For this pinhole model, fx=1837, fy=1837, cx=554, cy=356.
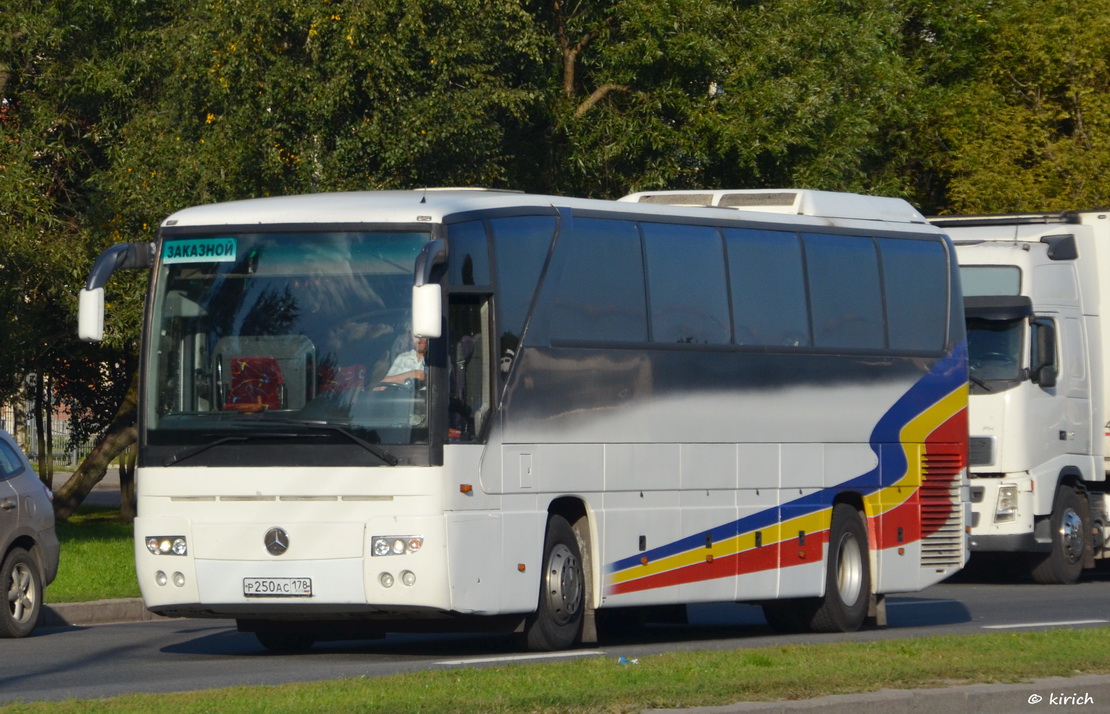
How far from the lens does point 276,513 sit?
12.0 meters

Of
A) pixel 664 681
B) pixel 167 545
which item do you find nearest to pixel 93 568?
pixel 167 545

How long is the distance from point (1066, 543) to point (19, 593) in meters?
12.2

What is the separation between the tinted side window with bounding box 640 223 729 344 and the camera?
13.9 metres

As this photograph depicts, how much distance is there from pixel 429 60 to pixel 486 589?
11.0 m

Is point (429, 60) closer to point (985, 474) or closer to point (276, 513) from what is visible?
point (985, 474)

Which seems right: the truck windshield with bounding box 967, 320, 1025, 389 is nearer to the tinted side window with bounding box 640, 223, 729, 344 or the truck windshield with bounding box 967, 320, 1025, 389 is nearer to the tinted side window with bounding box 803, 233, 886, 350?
the tinted side window with bounding box 803, 233, 886, 350

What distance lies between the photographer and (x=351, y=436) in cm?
1191

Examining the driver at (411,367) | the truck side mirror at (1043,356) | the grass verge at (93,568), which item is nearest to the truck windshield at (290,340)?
the driver at (411,367)

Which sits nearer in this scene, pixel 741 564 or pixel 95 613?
pixel 741 564

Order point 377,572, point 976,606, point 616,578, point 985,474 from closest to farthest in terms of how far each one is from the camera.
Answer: point 377,572 → point 616,578 → point 976,606 → point 985,474

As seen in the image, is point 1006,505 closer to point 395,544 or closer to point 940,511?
point 940,511

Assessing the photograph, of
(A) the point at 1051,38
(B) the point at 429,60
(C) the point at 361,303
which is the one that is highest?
(A) the point at 1051,38

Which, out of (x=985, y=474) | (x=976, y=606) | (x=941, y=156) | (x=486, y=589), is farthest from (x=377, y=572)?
(x=941, y=156)

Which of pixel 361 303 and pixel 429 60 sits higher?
pixel 429 60
